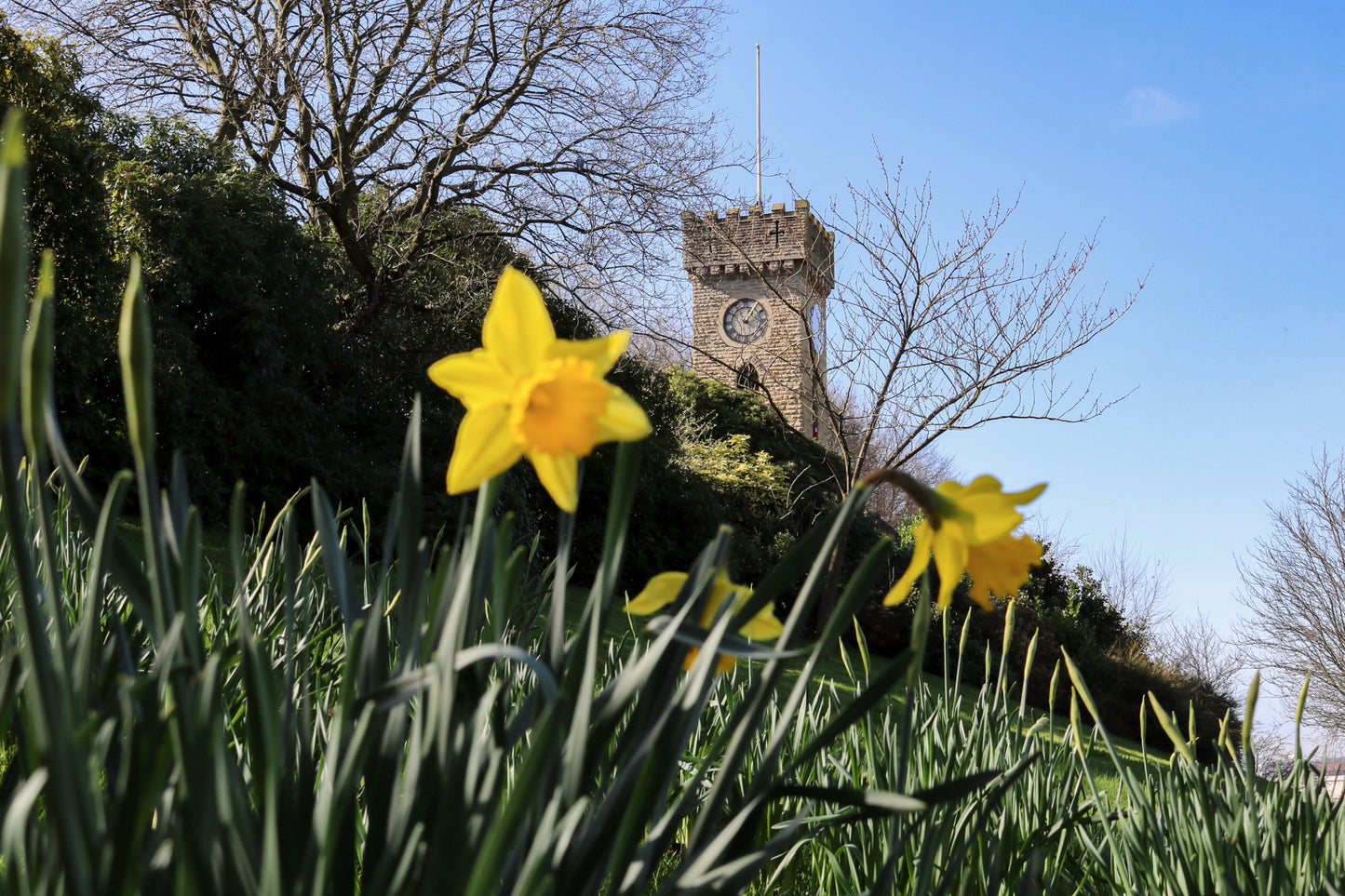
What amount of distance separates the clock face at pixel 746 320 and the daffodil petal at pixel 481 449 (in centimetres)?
2445

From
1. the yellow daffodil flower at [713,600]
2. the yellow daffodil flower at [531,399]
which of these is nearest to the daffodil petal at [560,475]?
the yellow daffodil flower at [531,399]

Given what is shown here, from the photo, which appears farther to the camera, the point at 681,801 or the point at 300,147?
the point at 300,147

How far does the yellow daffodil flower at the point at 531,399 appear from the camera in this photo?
0.51m

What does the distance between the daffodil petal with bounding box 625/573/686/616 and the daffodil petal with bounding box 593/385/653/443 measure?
0.56 feet

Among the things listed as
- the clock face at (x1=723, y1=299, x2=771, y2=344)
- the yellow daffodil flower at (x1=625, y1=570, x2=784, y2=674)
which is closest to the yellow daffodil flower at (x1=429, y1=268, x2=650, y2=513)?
the yellow daffodil flower at (x1=625, y1=570, x2=784, y2=674)

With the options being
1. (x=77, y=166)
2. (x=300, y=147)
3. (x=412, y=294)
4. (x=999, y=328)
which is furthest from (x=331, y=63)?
(x=999, y=328)

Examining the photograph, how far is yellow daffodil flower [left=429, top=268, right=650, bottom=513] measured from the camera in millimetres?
507

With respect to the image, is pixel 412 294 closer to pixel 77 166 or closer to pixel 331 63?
pixel 331 63

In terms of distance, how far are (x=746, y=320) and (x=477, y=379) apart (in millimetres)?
25372

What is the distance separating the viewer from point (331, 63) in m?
8.37

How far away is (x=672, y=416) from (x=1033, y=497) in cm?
1069

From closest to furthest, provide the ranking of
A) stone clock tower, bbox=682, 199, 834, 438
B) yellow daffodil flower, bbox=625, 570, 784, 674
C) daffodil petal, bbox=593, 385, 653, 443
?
daffodil petal, bbox=593, 385, 653, 443
yellow daffodil flower, bbox=625, 570, 784, 674
stone clock tower, bbox=682, 199, 834, 438

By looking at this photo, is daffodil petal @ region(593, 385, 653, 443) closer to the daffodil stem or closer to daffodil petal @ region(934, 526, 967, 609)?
the daffodil stem

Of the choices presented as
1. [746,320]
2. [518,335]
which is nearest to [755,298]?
[746,320]
